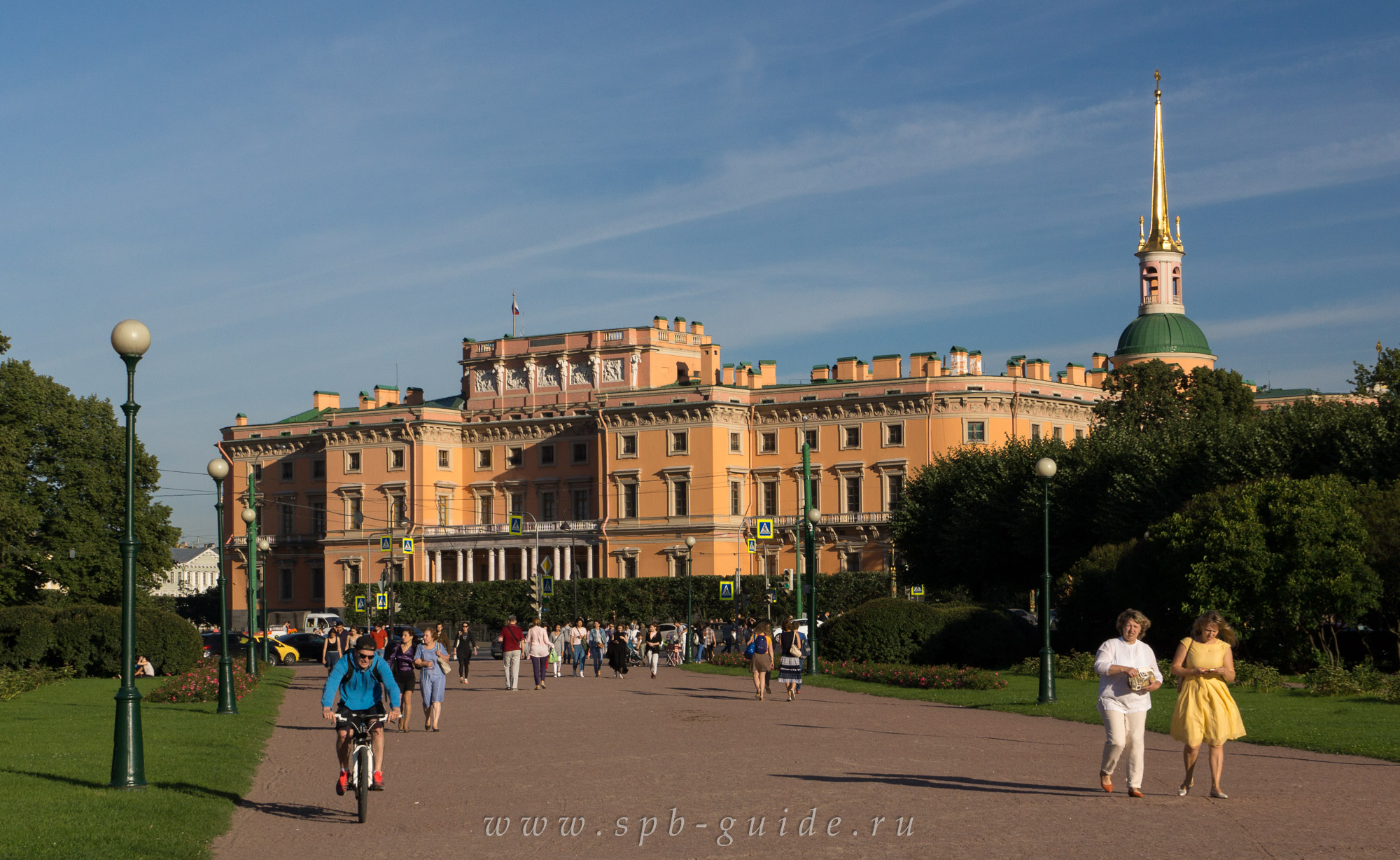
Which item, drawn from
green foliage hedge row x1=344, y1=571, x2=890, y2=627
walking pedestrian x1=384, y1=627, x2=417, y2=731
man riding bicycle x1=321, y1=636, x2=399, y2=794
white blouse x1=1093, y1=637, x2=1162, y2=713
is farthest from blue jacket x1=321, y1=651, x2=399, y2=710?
green foliage hedge row x1=344, y1=571, x2=890, y2=627

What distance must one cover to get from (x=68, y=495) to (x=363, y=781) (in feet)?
170

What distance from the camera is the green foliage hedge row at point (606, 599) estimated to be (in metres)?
80.3

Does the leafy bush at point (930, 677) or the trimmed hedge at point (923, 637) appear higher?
the trimmed hedge at point (923, 637)

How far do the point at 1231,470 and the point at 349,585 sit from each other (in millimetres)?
61904

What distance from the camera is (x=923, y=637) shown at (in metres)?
38.2

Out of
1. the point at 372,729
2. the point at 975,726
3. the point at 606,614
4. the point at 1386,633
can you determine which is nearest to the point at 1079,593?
the point at 1386,633

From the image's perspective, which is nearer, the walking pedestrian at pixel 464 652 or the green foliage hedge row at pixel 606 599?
the walking pedestrian at pixel 464 652

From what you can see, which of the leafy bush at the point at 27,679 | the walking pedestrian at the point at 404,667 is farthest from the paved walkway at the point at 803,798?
the leafy bush at the point at 27,679

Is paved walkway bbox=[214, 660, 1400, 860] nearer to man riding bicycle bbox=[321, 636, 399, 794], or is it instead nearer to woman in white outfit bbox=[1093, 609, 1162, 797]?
woman in white outfit bbox=[1093, 609, 1162, 797]

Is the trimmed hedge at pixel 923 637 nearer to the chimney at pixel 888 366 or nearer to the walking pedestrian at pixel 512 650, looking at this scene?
the walking pedestrian at pixel 512 650

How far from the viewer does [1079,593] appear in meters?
41.1

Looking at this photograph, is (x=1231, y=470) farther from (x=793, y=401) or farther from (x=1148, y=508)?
(x=793, y=401)

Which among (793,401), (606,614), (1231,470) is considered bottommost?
(606,614)

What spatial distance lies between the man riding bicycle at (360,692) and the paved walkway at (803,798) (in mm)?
582
